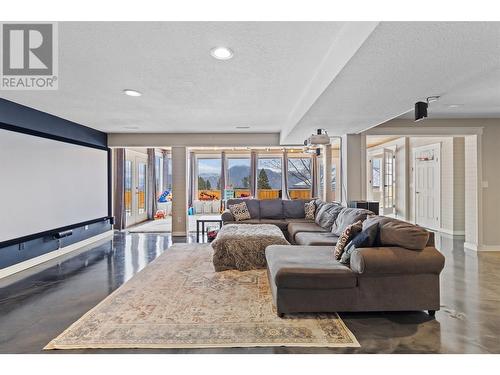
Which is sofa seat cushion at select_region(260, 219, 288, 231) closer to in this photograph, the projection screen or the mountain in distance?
the projection screen

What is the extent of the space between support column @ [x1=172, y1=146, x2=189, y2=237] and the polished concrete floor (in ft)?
7.68

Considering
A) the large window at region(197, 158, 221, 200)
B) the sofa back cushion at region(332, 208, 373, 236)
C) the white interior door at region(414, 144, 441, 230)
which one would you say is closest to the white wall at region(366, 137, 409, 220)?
the white interior door at region(414, 144, 441, 230)

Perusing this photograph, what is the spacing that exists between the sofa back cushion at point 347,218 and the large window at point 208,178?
737 cm

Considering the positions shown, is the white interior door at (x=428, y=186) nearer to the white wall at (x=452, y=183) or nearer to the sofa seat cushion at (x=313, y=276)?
the white wall at (x=452, y=183)

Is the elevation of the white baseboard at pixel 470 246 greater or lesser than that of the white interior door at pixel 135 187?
lesser

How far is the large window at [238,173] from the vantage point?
11.4 m

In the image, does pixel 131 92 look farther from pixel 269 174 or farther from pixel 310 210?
pixel 269 174

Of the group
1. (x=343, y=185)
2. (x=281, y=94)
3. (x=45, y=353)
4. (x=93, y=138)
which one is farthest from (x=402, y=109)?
(x=93, y=138)

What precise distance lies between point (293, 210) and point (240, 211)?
1.18 meters

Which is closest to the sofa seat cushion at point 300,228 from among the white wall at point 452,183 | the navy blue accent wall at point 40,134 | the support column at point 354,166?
the support column at point 354,166

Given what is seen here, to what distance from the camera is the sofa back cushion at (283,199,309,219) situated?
6.25 meters

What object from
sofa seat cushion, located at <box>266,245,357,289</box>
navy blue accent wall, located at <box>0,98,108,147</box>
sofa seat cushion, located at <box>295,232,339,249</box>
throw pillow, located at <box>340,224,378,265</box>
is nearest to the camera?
sofa seat cushion, located at <box>266,245,357,289</box>
